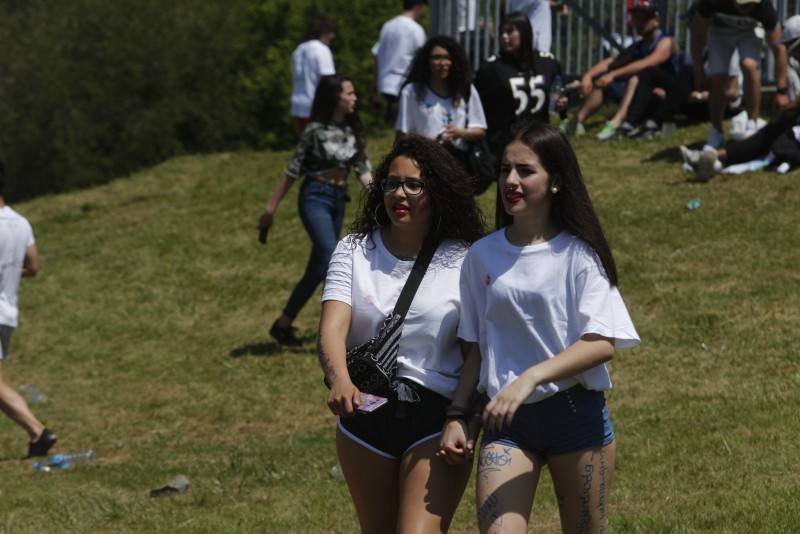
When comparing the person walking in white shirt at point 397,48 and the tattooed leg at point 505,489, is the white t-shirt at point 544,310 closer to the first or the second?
the tattooed leg at point 505,489

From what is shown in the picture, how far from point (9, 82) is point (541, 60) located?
20017 millimetres

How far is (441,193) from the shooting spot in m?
4.61

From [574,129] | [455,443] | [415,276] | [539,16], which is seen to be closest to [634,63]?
[574,129]

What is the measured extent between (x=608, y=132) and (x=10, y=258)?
25.2 ft

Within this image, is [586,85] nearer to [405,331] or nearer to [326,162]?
[326,162]

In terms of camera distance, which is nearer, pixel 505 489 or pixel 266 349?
pixel 505 489

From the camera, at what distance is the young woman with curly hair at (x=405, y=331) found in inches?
171

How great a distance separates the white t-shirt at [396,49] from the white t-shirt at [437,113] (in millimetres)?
5607

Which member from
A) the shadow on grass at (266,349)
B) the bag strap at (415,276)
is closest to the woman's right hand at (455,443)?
the bag strap at (415,276)

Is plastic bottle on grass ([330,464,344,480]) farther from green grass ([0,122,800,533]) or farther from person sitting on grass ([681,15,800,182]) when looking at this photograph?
person sitting on grass ([681,15,800,182])

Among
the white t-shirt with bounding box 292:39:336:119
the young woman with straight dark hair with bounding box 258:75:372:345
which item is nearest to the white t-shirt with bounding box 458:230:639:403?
the young woman with straight dark hair with bounding box 258:75:372:345

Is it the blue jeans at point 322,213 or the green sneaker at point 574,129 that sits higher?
the blue jeans at point 322,213

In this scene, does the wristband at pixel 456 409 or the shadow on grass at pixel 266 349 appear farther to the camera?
the shadow on grass at pixel 266 349

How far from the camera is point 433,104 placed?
9445 millimetres
